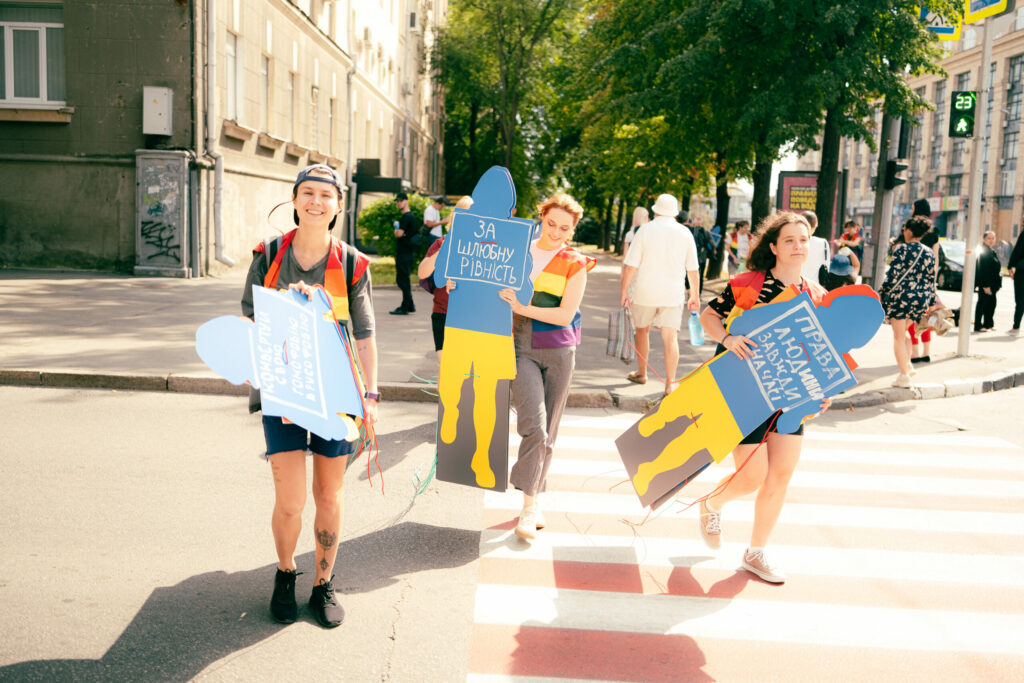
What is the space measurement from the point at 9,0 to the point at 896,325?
677 inches

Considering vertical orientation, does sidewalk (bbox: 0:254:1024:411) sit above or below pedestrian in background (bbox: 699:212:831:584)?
below

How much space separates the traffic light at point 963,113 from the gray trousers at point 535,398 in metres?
10.1

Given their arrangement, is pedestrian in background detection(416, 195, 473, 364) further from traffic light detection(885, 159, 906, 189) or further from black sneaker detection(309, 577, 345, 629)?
traffic light detection(885, 159, 906, 189)

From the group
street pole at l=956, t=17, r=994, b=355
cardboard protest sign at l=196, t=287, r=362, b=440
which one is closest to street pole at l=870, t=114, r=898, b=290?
street pole at l=956, t=17, r=994, b=355

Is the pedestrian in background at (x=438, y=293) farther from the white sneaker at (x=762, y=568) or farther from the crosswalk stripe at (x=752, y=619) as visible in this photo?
the white sneaker at (x=762, y=568)

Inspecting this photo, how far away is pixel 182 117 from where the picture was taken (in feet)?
60.1

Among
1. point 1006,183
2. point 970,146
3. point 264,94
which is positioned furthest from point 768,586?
point 1006,183

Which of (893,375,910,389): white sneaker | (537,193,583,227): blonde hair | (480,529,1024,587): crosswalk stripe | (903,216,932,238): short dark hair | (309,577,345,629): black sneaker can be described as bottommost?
(480,529,1024,587): crosswalk stripe

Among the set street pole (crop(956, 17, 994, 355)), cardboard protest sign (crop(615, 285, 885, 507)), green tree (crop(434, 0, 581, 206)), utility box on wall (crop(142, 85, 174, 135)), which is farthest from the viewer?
green tree (crop(434, 0, 581, 206))

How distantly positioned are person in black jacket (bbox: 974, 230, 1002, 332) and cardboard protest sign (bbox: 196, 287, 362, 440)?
14.8 meters

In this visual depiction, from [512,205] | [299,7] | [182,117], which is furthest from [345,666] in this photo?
[299,7]

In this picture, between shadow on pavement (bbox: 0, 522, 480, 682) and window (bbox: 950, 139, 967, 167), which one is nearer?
shadow on pavement (bbox: 0, 522, 480, 682)

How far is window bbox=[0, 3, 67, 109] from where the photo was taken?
59.6 ft

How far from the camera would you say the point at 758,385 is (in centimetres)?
438
